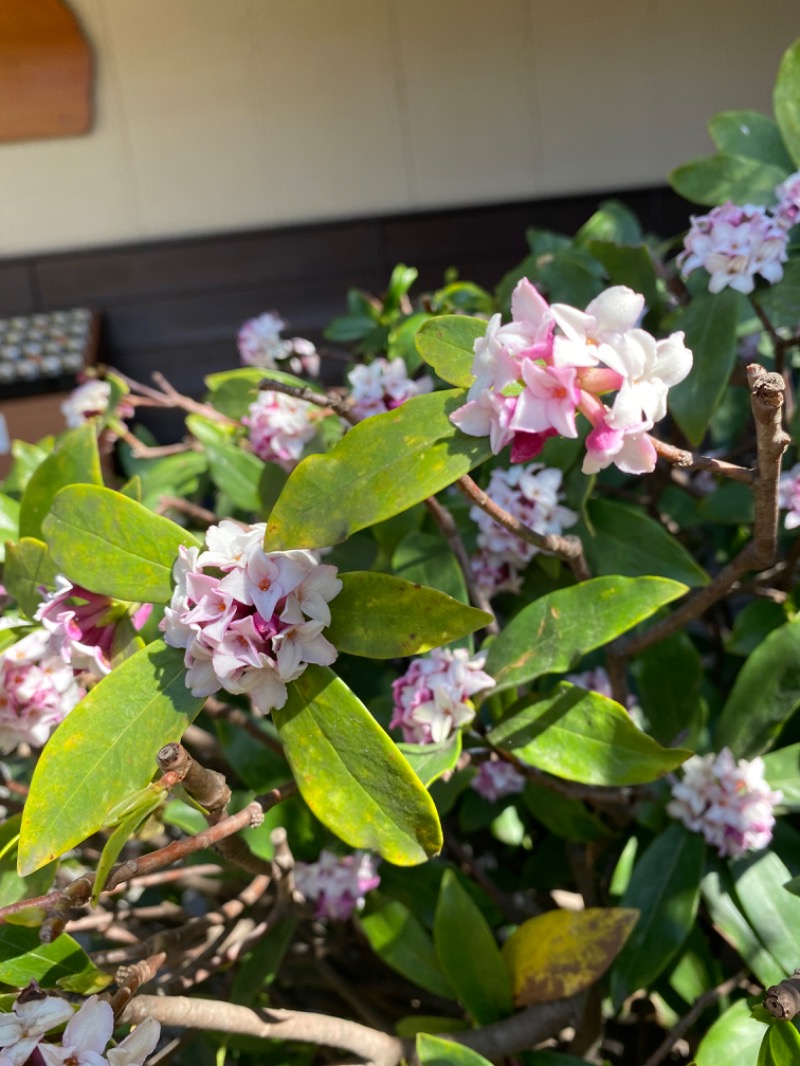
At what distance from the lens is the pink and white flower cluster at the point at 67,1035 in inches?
17.7

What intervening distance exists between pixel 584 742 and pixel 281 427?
0.48 meters

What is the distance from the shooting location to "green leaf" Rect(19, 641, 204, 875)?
0.45 metres

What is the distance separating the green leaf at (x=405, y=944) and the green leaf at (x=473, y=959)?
4cm

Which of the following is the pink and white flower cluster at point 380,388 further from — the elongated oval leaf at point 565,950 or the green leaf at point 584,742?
the elongated oval leaf at point 565,950

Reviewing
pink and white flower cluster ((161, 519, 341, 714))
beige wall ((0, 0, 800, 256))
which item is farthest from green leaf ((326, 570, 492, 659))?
beige wall ((0, 0, 800, 256))

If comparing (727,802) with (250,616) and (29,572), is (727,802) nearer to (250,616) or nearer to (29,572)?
(250,616)

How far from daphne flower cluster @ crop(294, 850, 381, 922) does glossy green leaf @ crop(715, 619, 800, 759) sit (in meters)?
0.33

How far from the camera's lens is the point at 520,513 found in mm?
761

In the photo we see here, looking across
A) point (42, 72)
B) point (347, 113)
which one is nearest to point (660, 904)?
point (347, 113)

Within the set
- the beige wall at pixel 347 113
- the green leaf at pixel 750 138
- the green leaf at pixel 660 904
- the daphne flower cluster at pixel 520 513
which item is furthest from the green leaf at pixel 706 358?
the beige wall at pixel 347 113

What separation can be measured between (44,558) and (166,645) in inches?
6.9

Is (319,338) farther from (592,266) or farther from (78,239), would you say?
(592,266)

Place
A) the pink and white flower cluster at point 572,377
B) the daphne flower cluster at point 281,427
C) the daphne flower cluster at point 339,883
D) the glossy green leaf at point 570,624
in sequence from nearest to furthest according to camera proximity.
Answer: the pink and white flower cluster at point 572,377 → the glossy green leaf at point 570,624 → the daphne flower cluster at point 339,883 → the daphne flower cluster at point 281,427

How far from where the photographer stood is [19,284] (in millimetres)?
2412
